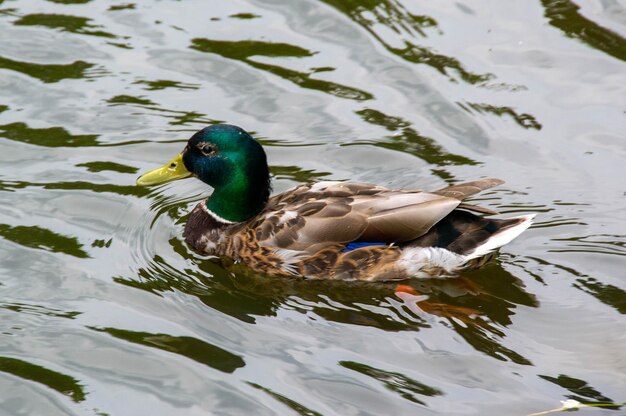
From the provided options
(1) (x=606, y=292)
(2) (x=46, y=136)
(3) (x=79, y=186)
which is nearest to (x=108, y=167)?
(3) (x=79, y=186)

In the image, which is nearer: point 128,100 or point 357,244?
point 357,244

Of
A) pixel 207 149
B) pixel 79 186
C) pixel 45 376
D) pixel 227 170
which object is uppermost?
pixel 207 149

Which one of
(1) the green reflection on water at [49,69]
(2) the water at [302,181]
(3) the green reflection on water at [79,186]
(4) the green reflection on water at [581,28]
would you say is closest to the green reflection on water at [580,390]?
(2) the water at [302,181]

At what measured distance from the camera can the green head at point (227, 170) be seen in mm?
8672

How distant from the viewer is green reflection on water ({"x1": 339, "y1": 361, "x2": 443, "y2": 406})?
22.3ft

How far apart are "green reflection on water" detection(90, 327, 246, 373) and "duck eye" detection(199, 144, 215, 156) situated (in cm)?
176

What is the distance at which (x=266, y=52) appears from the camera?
11.7 metres

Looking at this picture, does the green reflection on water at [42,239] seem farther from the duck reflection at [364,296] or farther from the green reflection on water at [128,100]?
the green reflection on water at [128,100]

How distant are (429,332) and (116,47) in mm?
5665

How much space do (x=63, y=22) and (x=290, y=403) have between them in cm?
683

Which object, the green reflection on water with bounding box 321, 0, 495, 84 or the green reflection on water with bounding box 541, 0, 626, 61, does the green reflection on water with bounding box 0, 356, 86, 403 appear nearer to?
the green reflection on water with bounding box 321, 0, 495, 84

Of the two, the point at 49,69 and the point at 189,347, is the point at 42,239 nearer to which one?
the point at 189,347

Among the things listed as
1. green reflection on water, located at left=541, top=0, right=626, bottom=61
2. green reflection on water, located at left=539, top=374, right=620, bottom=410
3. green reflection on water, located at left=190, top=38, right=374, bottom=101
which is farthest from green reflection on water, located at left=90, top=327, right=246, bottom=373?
green reflection on water, located at left=541, top=0, right=626, bottom=61

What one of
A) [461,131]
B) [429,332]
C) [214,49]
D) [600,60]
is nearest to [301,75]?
[214,49]
